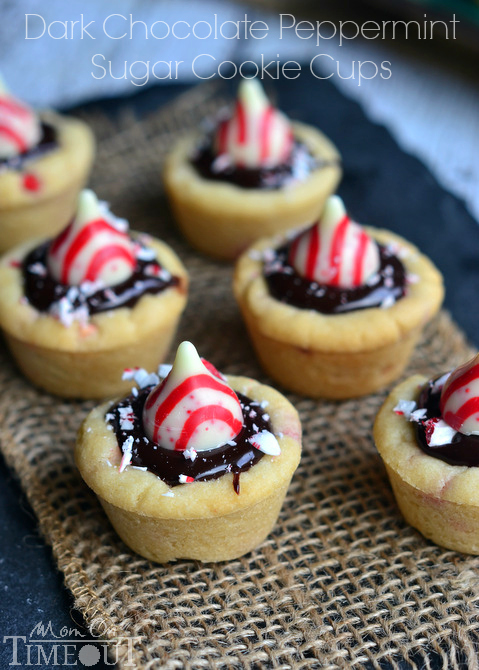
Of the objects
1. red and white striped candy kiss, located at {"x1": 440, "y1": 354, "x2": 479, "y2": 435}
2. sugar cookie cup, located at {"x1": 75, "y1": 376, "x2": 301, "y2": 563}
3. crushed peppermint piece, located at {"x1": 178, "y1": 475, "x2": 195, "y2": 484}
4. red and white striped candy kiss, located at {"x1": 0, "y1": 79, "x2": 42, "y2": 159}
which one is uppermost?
red and white striped candy kiss, located at {"x1": 440, "y1": 354, "x2": 479, "y2": 435}

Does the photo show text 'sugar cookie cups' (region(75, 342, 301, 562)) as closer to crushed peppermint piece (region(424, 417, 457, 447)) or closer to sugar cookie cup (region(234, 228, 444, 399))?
crushed peppermint piece (region(424, 417, 457, 447))

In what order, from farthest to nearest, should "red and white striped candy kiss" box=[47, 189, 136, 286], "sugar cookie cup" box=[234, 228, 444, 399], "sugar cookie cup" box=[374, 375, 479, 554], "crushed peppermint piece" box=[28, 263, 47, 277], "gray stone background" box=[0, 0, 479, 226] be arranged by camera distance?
"gray stone background" box=[0, 0, 479, 226] → "crushed peppermint piece" box=[28, 263, 47, 277] → "red and white striped candy kiss" box=[47, 189, 136, 286] → "sugar cookie cup" box=[234, 228, 444, 399] → "sugar cookie cup" box=[374, 375, 479, 554]

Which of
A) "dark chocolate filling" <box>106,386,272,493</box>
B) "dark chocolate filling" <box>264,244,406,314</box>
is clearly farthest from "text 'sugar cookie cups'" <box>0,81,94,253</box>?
"dark chocolate filling" <box>106,386,272,493</box>

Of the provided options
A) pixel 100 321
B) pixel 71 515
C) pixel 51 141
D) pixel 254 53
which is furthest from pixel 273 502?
pixel 254 53

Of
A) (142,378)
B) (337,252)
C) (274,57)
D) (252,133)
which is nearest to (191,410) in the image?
(142,378)

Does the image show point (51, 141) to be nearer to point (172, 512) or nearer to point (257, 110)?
point (257, 110)

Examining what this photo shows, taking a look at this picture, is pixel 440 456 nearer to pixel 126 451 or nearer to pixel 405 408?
pixel 405 408
